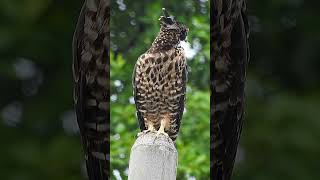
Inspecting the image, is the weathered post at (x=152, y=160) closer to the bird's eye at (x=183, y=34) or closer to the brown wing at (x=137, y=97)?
the brown wing at (x=137, y=97)

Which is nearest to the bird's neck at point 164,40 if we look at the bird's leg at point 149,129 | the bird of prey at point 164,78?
the bird of prey at point 164,78

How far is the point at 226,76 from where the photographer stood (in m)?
1.79

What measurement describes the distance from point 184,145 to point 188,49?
0.17 metres

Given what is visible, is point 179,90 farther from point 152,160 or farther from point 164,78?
point 152,160

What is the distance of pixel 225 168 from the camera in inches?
72.2

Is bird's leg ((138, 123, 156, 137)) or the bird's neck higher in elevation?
the bird's neck

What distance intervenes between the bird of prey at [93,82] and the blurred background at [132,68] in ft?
0.08

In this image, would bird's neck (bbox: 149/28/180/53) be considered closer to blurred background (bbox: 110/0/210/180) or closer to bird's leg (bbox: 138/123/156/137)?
blurred background (bbox: 110/0/210/180)

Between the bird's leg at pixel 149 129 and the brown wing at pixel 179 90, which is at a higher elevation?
the brown wing at pixel 179 90

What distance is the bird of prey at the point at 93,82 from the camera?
68.9 inches

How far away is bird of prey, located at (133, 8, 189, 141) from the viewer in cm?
172

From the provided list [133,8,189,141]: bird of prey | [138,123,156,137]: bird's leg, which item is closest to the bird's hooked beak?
[133,8,189,141]: bird of prey

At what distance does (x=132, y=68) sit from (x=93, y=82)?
→ 0.10 metres

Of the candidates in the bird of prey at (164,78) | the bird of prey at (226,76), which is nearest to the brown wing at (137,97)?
the bird of prey at (164,78)
